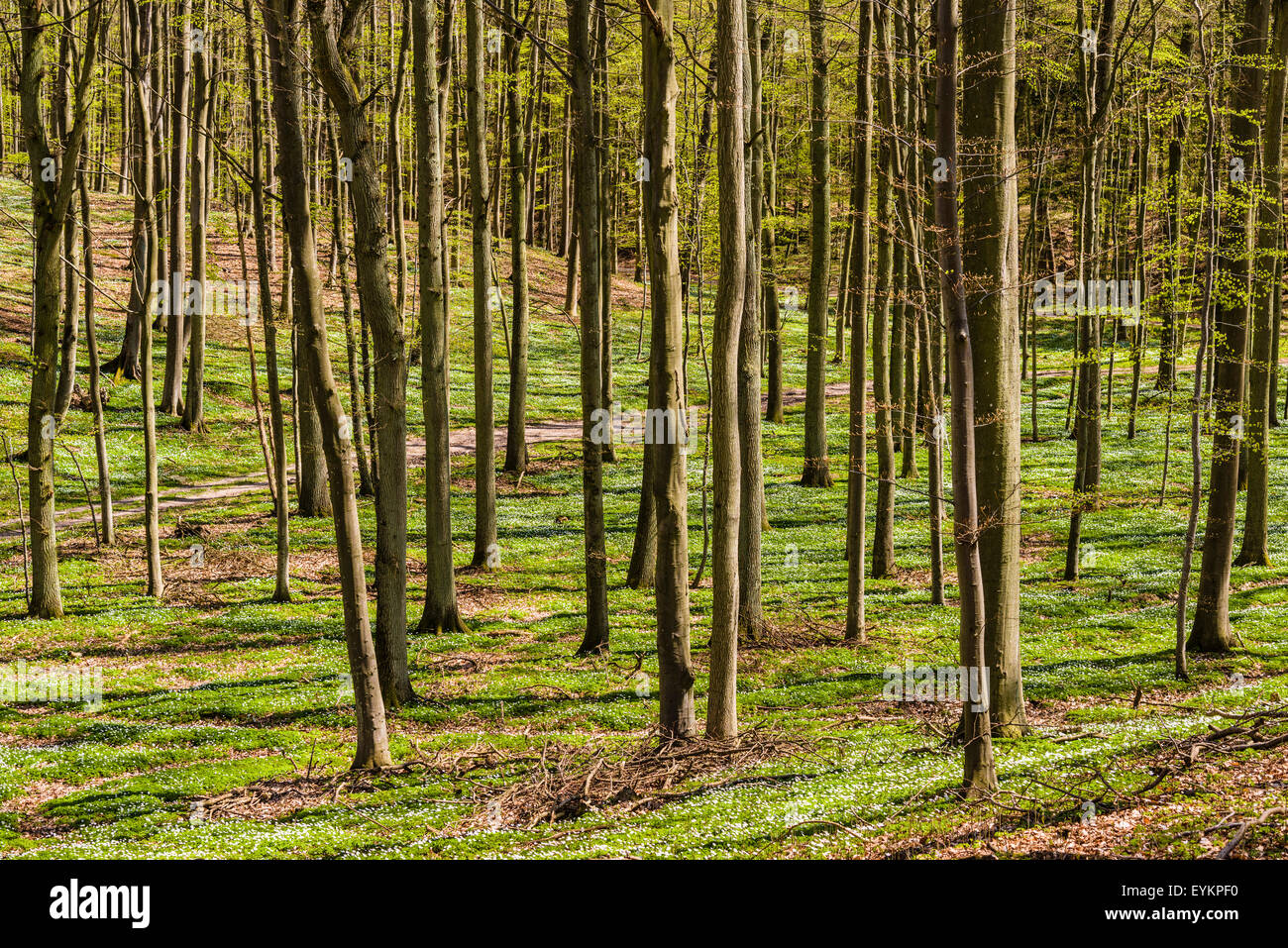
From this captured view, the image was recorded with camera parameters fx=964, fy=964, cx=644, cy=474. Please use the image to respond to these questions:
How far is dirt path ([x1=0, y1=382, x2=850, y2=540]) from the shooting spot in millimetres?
23031

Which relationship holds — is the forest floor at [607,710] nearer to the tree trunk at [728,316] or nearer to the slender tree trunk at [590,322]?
the slender tree trunk at [590,322]

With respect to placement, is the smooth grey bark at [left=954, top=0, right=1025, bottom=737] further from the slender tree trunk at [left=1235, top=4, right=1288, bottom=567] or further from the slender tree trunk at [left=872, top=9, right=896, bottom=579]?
the slender tree trunk at [left=872, top=9, right=896, bottom=579]

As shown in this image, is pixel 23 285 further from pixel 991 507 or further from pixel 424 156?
pixel 991 507

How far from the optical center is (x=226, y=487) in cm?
2683

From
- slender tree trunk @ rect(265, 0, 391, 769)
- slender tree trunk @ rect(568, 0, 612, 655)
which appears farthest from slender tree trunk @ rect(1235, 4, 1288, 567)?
slender tree trunk @ rect(265, 0, 391, 769)

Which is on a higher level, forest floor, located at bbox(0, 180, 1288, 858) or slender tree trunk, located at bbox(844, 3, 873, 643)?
slender tree trunk, located at bbox(844, 3, 873, 643)

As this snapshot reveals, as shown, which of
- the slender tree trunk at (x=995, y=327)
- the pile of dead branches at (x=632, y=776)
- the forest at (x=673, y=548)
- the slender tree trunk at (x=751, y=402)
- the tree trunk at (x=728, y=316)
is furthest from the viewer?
the slender tree trunk at (x=751, y=402)

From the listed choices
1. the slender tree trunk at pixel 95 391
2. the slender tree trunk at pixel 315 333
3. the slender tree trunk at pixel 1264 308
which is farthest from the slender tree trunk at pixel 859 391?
the slender tree trunk at pixel 95 391

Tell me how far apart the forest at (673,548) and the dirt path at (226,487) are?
22cm

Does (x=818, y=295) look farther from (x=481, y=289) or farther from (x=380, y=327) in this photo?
(x=380, y=327)

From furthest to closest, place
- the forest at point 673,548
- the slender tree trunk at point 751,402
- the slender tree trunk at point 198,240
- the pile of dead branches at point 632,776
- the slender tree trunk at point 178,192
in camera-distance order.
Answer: the slender tree trunk at point 178,192 < the slender tree trunk at point 198,240 < the slender tree trunk at point 751,402 < the pile of dead branches at point 632,776 < the forest at point 673,548

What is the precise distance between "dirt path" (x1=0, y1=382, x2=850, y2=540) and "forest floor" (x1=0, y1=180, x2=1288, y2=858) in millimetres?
237

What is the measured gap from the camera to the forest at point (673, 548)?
8.35 m
